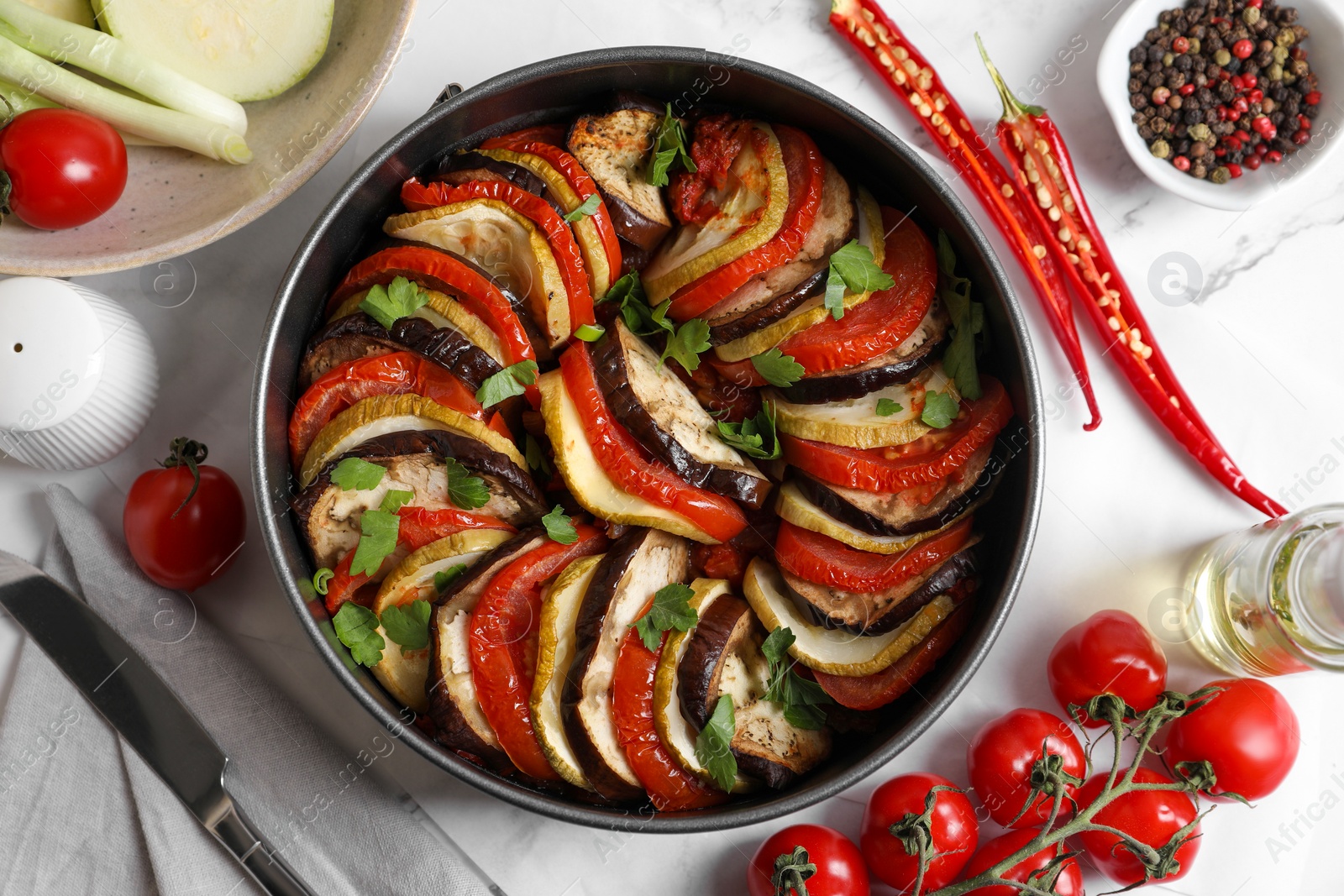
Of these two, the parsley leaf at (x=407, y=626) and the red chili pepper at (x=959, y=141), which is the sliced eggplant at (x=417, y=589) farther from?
the red chili pepper at (x=959, y=141)

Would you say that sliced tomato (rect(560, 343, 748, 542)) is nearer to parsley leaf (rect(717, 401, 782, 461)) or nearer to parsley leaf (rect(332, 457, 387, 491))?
parsley leaf (rect(717, 401, 782, 461))

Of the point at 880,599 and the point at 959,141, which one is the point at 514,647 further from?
the point at 959,141

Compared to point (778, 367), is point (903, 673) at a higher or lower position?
lower

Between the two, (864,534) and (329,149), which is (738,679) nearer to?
(864,534)

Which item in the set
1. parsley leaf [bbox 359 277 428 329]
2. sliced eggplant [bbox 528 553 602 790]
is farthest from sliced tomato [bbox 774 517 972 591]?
parsley leaf [bbox 359 277 428 329]

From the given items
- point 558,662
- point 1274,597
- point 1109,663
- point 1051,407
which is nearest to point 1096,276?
point 1051,407

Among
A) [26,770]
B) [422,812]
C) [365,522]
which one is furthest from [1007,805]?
[26,770]
